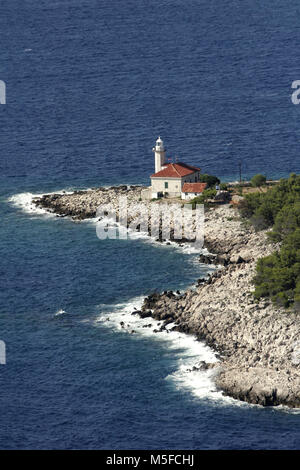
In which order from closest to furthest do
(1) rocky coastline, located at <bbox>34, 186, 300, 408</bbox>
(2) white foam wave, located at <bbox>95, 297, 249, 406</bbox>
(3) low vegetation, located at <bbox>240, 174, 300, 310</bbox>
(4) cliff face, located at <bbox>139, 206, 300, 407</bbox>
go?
(4) cliff face, located at <bbox>139, 206, 300, 407</bbox> → (1) rocky coastline, located at <bbox>34, 186, 300, 408</bbox> → (2) white foam wave, located at <bbox>95, 297, 249, 406</bbox> → (3) low vegetation, located at <bbox>240, 174, 300, 310</bbox>

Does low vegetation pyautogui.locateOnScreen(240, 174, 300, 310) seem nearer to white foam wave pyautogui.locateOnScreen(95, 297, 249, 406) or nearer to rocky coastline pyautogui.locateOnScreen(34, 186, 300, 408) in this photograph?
rocky coastline pyautogui.locateOnScreen(34, 186, 300, 408)

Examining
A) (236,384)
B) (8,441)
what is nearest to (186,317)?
(236,384)

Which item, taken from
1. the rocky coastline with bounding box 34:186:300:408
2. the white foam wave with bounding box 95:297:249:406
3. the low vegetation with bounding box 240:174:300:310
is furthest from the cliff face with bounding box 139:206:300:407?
the low vegetation with bounding box 240:174:300:310

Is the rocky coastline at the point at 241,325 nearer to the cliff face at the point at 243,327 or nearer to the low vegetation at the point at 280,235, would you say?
the cliff face at the point at 243,327

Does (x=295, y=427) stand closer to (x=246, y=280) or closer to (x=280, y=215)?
(x=246, y=280)

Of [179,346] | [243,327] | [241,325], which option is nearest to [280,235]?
[241,325]

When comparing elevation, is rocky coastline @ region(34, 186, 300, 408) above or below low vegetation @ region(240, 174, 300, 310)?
below

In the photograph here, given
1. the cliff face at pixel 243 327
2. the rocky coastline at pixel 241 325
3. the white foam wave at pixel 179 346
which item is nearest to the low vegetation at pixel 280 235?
the rocky coastline at pixel 241 325
